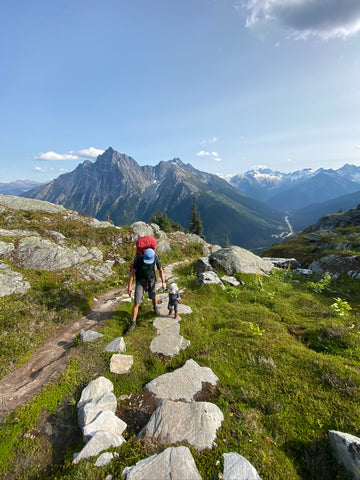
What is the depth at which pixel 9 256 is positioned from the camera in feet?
47.4

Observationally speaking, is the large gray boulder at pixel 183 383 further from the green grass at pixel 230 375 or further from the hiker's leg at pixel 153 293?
the hiker's leg at pixel 153 293

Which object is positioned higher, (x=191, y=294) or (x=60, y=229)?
(x=60, y=229)

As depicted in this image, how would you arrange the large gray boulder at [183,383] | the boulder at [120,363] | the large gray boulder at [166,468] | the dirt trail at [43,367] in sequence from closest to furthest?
the large gray boulder at [166,468], the large gray boulder at [183,383], the dirt trail at [43,367], the boulder at [120,363]

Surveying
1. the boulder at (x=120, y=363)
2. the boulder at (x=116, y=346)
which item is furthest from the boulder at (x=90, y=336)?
the boulder at (x=120, y=363)

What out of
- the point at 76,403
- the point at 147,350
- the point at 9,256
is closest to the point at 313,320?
the point at 147,350

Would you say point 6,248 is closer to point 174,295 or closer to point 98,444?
point 174,295

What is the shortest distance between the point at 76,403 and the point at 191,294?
817 cm

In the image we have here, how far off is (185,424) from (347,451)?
2.90m

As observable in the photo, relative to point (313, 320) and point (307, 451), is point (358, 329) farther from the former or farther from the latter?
point (307, 451)

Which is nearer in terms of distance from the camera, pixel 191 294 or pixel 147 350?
pixel 147 350

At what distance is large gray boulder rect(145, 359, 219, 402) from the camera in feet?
17.5

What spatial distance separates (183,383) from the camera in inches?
Result: 223

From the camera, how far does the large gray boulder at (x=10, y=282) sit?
11.5 meters

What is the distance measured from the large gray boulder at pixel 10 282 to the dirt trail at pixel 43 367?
4394 mm
